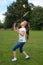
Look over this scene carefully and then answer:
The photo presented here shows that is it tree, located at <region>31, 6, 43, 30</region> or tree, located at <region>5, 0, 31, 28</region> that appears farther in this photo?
tree, located at <region>5, 0, 31, 28</region>

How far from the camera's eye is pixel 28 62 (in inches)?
386

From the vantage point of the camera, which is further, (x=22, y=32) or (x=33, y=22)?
(x=33, y=22)

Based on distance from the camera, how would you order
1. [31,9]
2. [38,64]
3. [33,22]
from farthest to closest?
[31,9] → [33,22] → [38,64]

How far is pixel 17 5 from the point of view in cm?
9581

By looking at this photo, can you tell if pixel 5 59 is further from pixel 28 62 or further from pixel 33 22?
pixel 33 22

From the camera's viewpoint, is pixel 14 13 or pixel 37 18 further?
pixel 14 13

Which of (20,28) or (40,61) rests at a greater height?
(20,28)

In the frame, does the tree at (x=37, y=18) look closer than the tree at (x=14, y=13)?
Yes

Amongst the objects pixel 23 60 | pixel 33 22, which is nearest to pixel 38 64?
pixel 23 60

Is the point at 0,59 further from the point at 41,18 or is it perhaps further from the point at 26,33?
the point at 41,18

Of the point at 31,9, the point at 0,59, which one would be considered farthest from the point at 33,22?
the point at 0,59

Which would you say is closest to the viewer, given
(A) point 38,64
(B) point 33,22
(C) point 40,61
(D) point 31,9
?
(A) point 38,64

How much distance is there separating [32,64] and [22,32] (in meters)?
1.25

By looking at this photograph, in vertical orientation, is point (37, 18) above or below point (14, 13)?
below
